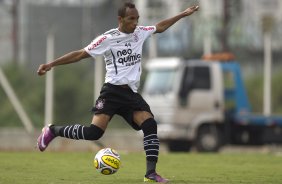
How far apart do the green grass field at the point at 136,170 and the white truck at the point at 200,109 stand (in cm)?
971

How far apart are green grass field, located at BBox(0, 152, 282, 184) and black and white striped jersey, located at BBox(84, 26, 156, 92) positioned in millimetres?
1352

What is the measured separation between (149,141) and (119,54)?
4.04ft

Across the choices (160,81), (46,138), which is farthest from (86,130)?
(160,81)

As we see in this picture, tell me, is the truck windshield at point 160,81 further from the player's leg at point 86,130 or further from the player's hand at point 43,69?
the player's hand at point 43,69

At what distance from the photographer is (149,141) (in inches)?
510

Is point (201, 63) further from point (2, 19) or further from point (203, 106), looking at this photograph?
point (2, 19)

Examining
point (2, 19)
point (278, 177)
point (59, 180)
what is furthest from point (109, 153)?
point (2, 19)

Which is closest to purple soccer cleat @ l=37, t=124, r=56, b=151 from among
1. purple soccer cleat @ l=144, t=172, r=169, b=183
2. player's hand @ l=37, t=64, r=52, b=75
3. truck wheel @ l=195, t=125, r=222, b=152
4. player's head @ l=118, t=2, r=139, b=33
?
player's hand @ l=37, t=64, r=52, b=75

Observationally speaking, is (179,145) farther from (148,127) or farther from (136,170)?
(148,127)

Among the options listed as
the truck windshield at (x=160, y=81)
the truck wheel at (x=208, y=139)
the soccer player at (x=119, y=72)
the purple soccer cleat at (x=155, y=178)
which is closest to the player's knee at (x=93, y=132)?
the soccer player at (x=119, y=72)

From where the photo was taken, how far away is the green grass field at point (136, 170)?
13.2 meters

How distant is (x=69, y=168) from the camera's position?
1571cm

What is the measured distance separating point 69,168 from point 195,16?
24.5m

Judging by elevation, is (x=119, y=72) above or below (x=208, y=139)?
above
